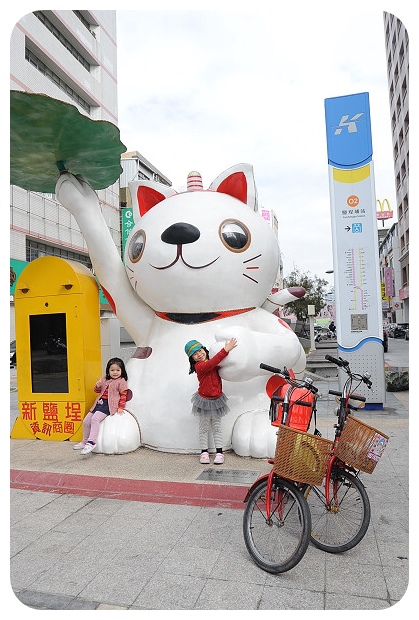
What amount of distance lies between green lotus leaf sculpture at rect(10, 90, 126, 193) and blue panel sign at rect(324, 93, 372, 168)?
3806 millimetres

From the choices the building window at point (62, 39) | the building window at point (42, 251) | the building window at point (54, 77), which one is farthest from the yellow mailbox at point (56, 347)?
the building window at point (62, 39)

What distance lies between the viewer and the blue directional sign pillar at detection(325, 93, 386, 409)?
770 centimetres

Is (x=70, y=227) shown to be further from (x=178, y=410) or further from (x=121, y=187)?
(x=178, y=410)

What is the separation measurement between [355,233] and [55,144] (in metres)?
4.75

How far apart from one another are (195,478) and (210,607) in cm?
185

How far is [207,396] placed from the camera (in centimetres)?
461

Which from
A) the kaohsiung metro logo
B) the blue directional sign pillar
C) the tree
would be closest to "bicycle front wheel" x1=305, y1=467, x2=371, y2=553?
the blue directional sign pillar

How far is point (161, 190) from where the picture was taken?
579 centimetres

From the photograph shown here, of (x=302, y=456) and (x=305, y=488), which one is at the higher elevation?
(x=302, y=456)

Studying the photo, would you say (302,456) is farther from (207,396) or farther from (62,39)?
(62,39)

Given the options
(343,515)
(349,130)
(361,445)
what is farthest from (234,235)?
(349,130)

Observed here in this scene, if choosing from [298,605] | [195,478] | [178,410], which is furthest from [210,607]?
[178,410]

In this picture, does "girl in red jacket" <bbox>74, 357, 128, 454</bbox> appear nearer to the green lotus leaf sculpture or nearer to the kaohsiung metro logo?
the green lotus leaf sculpture

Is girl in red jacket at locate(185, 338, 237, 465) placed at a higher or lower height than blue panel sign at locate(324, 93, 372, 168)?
lower
